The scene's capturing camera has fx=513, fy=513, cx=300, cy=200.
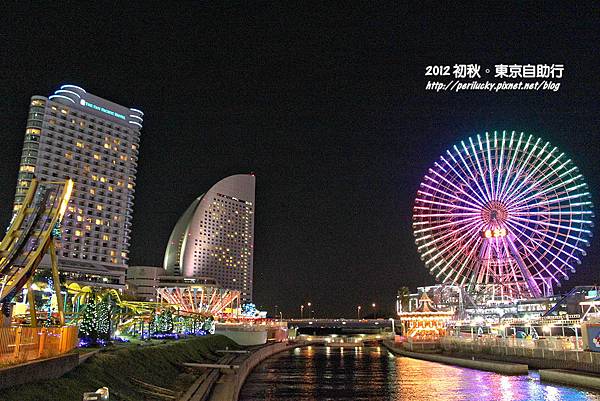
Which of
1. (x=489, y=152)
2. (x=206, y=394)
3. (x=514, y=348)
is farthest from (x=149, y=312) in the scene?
(x=489, y=152)

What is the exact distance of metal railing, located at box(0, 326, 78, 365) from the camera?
1370 centimetres

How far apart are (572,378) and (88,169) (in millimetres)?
115626

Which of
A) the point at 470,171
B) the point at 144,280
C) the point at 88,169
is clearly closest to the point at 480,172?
the point at 470,171

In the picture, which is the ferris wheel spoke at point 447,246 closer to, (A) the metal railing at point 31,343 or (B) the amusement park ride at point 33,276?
(B) the amusement park ride at point 33,276

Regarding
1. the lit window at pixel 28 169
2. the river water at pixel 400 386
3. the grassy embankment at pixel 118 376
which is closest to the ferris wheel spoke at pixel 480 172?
the river water at pixel 400 386

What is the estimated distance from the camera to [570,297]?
244ft

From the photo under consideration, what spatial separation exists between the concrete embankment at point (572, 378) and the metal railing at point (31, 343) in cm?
2891

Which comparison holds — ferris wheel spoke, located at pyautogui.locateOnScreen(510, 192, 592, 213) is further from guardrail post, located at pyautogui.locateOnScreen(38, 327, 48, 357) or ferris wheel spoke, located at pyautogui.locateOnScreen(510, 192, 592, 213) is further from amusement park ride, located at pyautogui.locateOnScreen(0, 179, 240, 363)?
guardrail post, located at pyautogui.locateOnScreen(38, 327, 48, 357)

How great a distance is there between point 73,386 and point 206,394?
11.1 meters

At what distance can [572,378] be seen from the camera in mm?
32781

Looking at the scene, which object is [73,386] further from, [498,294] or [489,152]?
[498,294]

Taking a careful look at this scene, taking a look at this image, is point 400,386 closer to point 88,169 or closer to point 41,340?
point 41,340

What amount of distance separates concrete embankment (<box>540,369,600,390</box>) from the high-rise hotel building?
9931 centimetres

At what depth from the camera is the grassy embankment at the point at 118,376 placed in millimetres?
14047
